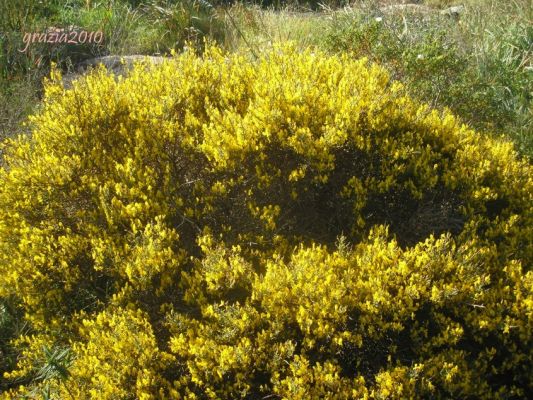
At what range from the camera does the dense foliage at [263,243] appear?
2980 mm

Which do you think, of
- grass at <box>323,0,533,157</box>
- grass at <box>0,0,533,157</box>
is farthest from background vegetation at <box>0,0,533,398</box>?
grass at <box>0,0,533,157</box>

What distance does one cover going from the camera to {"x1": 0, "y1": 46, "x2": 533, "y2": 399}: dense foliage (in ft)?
9.78

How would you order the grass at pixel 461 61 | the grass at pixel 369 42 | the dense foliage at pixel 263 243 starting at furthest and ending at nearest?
the grass at pixel 369 42 < the grass at pixel 461 61 < the dense foliage at pixel 263 243

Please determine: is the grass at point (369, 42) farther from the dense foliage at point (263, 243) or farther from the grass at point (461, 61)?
the dense foliage at point (263, 243)

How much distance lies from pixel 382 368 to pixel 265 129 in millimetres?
1497

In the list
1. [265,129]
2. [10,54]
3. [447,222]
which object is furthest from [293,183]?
[10,54]

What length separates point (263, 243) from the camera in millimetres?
3479

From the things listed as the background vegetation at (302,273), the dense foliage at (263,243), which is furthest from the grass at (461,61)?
the dense foliage at (263,243)

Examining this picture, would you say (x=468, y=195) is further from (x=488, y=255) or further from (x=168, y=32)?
(x=168, y=32)

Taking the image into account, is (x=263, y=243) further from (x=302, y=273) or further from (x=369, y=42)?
(x=369, y=42)

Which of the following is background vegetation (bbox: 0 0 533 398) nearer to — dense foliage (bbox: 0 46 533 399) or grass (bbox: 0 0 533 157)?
dense foliage (bbox: 0 46 533 399)

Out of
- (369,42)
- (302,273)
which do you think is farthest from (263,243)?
(369,42)

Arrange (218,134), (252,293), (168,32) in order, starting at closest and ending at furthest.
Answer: (252,293), (218,134), (168,32)

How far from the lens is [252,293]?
3.11m
